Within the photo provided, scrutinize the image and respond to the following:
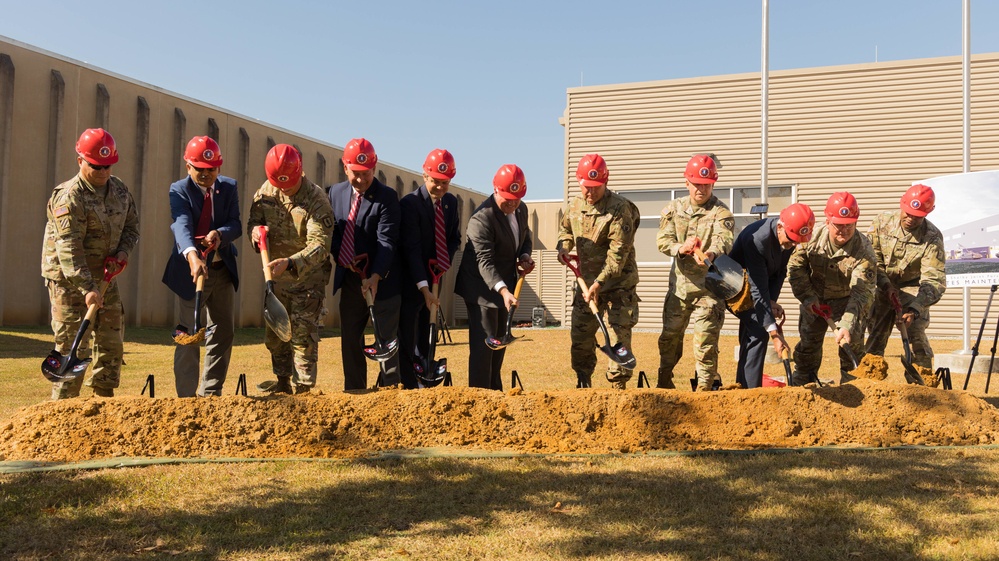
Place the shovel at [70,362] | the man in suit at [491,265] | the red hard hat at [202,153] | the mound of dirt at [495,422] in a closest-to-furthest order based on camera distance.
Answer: the mound of dirt at [495,422] < the shovel at [70,362] < the red hard hat at [202,153] < the man in suit at [491,265]

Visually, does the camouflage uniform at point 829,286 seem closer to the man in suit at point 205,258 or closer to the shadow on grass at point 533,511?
the shadow on grass at point 533,511

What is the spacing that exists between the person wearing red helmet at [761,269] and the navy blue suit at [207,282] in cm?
413

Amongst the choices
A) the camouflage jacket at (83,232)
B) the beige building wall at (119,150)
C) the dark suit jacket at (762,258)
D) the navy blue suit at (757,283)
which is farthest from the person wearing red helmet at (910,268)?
the beige building wall at (119,150)

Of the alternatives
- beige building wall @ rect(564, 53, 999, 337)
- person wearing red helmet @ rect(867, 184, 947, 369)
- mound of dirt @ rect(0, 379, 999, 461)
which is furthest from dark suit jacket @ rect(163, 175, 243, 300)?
beige building wall @ rect(564, 53, 999, 337)

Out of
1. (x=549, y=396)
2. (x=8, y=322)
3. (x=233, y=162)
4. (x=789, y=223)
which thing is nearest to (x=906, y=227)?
(x=789, y=223)

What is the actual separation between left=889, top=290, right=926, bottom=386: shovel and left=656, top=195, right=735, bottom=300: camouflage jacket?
1982 mm

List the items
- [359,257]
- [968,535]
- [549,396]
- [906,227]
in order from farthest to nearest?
[906,227]
[359,257]
[549,396]
[968,535]

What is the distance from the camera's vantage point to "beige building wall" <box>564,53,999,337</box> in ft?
52.9

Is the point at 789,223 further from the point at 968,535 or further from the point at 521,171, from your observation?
the point at 968,535

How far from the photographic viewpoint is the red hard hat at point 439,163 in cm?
614

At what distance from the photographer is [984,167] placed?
1586cm

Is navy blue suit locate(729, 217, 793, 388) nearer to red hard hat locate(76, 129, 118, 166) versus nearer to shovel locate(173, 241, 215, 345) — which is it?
shovel locate(173, 241, 215, 345)

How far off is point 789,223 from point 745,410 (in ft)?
5.94

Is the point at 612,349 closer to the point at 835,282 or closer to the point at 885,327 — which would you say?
the point at 835,282
